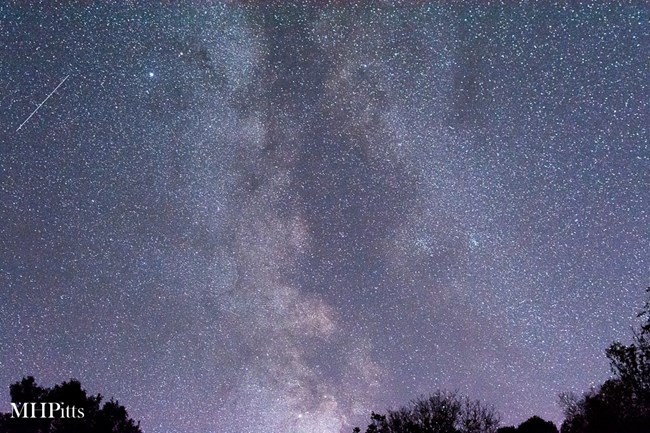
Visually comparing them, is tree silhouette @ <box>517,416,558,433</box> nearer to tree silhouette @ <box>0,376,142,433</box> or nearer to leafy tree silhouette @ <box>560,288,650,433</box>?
leafy tree silhouette @ <box>560,288,650,433</box>

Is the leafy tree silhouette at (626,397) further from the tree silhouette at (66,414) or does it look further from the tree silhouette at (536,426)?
the tree silhouette at (66,414)

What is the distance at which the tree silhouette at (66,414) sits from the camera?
40.9 meters

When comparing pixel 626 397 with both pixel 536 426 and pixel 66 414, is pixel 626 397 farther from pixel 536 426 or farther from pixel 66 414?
pixel 66 414

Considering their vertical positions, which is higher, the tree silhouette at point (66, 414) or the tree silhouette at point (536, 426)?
the tree silhouette at point (66, 414)

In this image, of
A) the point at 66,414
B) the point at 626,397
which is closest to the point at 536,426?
the point at 626,397

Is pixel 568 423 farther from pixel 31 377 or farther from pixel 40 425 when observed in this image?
pixel 31 377

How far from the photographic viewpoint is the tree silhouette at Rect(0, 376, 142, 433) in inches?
1612

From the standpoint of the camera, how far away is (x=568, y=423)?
46812mm

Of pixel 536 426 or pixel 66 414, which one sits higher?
pixel 66 414

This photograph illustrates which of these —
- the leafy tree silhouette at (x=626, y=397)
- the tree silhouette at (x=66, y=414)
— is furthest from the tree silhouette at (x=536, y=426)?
the tree silhouette at (x=66, y=414)

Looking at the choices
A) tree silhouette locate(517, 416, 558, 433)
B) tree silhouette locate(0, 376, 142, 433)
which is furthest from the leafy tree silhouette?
tree silhouette locate(0, 376, 142, 433)

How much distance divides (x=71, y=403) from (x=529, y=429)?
46.7 meters

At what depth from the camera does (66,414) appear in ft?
139

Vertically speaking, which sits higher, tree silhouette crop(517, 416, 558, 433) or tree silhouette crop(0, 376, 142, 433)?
tree silhouette crop(0, 376, 142, 433)
